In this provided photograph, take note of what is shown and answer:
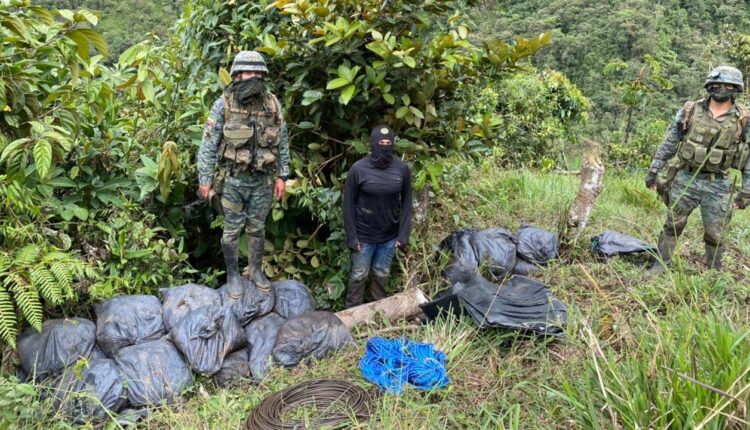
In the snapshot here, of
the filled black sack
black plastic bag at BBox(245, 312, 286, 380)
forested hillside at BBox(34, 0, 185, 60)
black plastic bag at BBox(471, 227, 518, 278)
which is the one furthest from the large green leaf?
forested hillside at BBox(34, 0, 185, 60)

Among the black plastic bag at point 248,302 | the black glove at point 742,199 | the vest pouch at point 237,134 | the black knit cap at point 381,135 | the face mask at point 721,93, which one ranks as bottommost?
the black plastic bag at point 248,302

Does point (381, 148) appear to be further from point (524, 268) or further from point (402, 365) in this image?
point (524, 268)

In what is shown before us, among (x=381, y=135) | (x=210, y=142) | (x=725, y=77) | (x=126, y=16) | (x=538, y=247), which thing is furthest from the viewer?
(x=126, y=16)

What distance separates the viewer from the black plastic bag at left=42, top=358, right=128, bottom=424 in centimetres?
297

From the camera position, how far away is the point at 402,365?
330 cm

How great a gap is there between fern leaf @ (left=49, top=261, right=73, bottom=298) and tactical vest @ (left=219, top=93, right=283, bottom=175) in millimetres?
1216

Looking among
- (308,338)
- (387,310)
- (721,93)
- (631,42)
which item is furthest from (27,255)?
(631,42)

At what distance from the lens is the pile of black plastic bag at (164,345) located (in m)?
3.12

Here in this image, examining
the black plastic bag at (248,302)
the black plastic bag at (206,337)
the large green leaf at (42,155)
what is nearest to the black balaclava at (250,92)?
the large green leaf at (42,155)

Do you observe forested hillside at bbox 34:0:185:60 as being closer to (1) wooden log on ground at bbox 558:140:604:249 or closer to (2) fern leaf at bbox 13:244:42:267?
(1) wooden log on ground at bbox 558:140:604:249

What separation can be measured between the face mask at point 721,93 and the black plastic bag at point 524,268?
195cm

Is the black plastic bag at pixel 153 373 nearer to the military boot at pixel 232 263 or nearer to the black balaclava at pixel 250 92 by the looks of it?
the military boot at pixel 232 263

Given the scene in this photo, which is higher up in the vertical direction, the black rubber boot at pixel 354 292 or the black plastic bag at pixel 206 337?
the black plastic bag at pixel 206 337

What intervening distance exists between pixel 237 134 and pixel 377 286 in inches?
68.0
